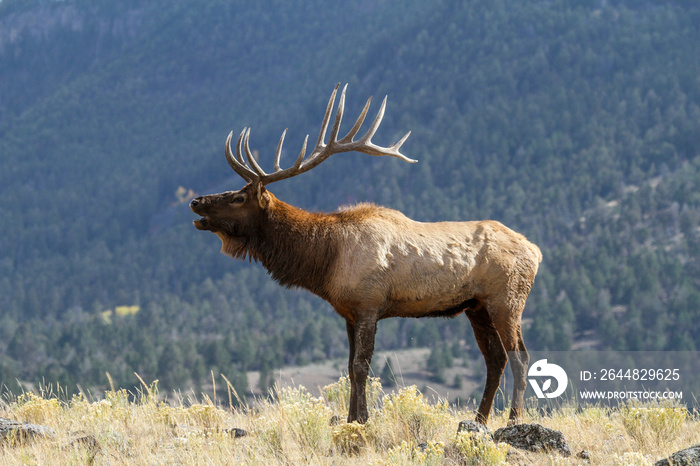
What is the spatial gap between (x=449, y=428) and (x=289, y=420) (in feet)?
5.39

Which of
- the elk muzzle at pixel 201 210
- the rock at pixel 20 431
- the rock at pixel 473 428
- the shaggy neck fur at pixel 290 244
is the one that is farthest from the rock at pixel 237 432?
the rock at pixel 473 428

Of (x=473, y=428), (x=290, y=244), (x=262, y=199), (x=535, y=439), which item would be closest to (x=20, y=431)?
(x=290, y=244)

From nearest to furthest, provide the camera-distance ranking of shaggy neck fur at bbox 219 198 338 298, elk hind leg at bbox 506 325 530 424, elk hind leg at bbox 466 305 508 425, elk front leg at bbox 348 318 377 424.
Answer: elk front leg at bbox 348 318 377 424, elk hind leg at bbox 506 325 530 424, shaggy neck fur at bbox 219 198 338 298, elk hind leg at bbox 466 305 508 425

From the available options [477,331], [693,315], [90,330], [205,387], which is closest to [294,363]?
[205,387]

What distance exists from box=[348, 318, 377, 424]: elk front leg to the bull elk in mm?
10

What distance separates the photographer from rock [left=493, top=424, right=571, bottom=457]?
782 centimetres

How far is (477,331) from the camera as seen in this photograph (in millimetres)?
9539

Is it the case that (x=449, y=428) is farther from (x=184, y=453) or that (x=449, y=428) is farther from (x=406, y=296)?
(x=184, y=453)

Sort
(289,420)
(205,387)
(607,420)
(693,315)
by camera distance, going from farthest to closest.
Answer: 1. (693,315)
2. (205,387)
3. (607,420)
4. (289,420)

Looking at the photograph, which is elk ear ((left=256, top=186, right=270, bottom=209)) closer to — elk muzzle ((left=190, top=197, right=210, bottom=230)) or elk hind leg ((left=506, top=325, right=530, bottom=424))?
elk muzzle ((left=190, top=197, right=210, bottom=230))

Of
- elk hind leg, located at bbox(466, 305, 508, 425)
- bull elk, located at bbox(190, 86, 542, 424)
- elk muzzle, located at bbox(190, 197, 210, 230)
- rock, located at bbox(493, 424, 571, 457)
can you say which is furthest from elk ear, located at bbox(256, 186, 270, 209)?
rock, located at bbox(493, 424, 571, 457)

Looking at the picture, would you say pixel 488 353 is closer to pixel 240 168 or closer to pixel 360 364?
pixel 360 364

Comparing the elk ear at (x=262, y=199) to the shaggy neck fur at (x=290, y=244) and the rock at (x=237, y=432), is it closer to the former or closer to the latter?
the shaggy neck fur at (x=290, y=244)

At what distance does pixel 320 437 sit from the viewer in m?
8.31
